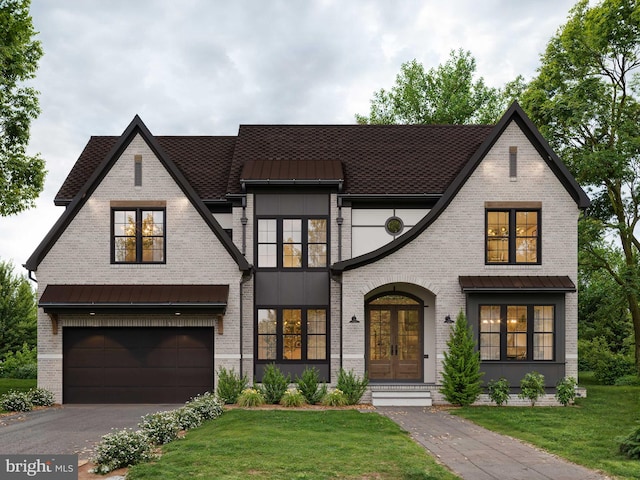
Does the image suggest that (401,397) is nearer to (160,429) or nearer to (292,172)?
(292,172)

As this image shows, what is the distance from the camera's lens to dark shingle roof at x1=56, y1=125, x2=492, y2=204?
21422mm

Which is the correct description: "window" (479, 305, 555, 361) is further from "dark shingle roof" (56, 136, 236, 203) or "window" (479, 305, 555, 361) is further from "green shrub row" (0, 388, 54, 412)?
"green shrub row" (0, 388, 54, 412)

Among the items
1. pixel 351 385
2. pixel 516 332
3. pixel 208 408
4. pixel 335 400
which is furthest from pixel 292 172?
pixel 516 332

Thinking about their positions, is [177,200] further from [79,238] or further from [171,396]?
[171,396]

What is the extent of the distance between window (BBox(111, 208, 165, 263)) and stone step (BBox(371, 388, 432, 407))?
8.52 metres

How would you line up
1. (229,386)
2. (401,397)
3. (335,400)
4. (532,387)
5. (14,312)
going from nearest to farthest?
(335,400) < (229,386) < (532,387) < (401,397) < (14,312)

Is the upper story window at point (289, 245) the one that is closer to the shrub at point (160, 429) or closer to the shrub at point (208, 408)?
the shrub at point (208, 408)

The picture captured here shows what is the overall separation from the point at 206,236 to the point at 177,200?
61.9 inches

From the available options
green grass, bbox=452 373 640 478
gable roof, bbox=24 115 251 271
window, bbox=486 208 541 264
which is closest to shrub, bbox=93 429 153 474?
green grass, bbox=452 373 640 478

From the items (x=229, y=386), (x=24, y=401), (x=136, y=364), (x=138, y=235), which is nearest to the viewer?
(x=24, y=401)

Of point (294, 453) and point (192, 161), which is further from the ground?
point (192, 161)

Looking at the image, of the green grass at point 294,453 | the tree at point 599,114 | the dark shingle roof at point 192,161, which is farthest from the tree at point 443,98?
the green grass at point 294,453

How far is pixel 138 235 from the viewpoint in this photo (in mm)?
19969

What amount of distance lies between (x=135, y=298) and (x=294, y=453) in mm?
10106
